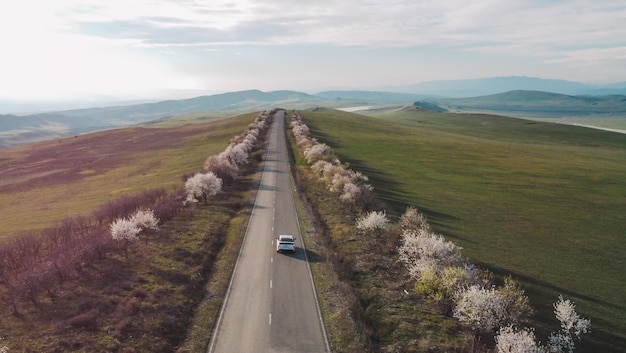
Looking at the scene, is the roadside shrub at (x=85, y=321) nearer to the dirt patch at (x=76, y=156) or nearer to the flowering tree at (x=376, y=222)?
the flowering tree at (x=376, y=222)

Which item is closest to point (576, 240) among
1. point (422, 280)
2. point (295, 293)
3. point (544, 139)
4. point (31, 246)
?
point (422, 280)

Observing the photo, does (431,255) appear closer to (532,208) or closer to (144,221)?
(144,221)

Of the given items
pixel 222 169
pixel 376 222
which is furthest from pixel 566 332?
pixel 222 169

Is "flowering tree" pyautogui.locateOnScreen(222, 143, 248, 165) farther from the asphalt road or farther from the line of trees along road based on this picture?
the line of trees along road

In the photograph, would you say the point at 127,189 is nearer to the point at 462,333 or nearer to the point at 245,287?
the point at 245,287

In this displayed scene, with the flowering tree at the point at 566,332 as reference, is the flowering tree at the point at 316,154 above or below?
above

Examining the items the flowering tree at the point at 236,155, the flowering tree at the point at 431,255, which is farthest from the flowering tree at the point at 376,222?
the flowering tree at the point at 236,155
